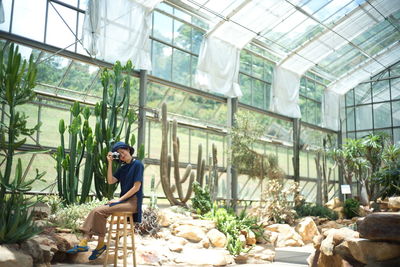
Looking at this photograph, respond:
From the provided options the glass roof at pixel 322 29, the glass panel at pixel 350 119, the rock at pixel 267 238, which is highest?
the glass roof at pixel 322 29

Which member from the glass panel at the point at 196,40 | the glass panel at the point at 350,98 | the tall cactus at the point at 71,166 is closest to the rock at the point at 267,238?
the tall cactus at the point at 71,166

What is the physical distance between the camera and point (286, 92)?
17.7 metres

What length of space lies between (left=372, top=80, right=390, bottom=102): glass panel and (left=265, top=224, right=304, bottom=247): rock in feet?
41.9

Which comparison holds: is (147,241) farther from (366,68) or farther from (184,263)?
(366,68)

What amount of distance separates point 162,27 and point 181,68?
1.40 metres

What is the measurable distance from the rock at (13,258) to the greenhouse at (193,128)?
15 millimetres

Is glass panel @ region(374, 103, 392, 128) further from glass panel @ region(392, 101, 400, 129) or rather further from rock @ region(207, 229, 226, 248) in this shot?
rock @ region(207, 229, 226, 248)

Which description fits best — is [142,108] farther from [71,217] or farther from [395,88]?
[395,88]

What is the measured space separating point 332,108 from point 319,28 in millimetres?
6017

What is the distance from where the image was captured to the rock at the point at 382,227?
A: 13.9 ft

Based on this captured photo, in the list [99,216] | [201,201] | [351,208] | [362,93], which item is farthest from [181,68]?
[362,93]

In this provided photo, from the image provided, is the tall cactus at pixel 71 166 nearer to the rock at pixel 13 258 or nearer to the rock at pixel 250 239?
the rock at pixel 13 258

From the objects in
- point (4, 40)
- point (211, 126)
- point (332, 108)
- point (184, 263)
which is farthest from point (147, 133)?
point (332, 108)

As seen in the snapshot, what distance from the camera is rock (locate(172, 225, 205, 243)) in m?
7.72
